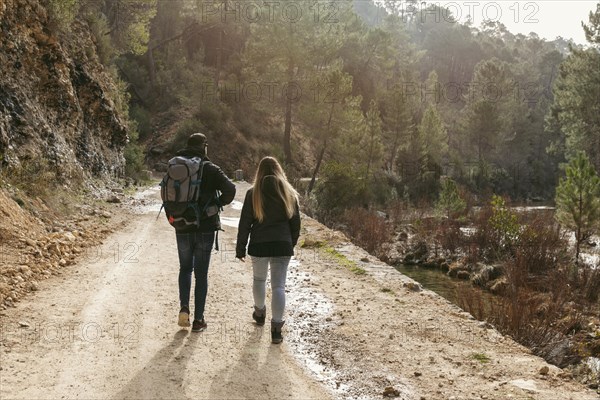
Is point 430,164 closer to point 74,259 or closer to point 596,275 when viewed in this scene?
point 596,275

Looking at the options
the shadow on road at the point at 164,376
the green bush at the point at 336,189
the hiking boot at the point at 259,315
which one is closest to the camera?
the shadow on road at the point at 164,376

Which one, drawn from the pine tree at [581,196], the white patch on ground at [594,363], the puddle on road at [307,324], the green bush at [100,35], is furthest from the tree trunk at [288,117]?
the white patch on ground at [594,363]

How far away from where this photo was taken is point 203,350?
5027 millimetres

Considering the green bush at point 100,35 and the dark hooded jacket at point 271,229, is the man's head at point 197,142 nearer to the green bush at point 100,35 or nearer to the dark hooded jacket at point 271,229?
the dark hooded jacket at point 271,229

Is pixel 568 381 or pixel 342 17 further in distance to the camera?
pixel 342 17

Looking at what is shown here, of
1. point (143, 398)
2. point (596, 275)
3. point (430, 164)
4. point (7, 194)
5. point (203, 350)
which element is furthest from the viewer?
point (430, 164)

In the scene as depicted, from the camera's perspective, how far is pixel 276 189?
5168 millimetres

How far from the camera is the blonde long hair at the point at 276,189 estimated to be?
516 centimetres

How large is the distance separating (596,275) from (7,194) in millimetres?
13079

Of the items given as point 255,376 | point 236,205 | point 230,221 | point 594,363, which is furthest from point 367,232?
point 255,376

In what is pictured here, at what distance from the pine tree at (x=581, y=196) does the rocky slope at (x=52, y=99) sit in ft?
47.8

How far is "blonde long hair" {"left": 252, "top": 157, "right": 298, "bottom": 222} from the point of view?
516cm

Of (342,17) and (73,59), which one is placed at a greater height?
(342,17)

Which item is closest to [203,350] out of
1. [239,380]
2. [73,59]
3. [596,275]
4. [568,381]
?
[239,380]
